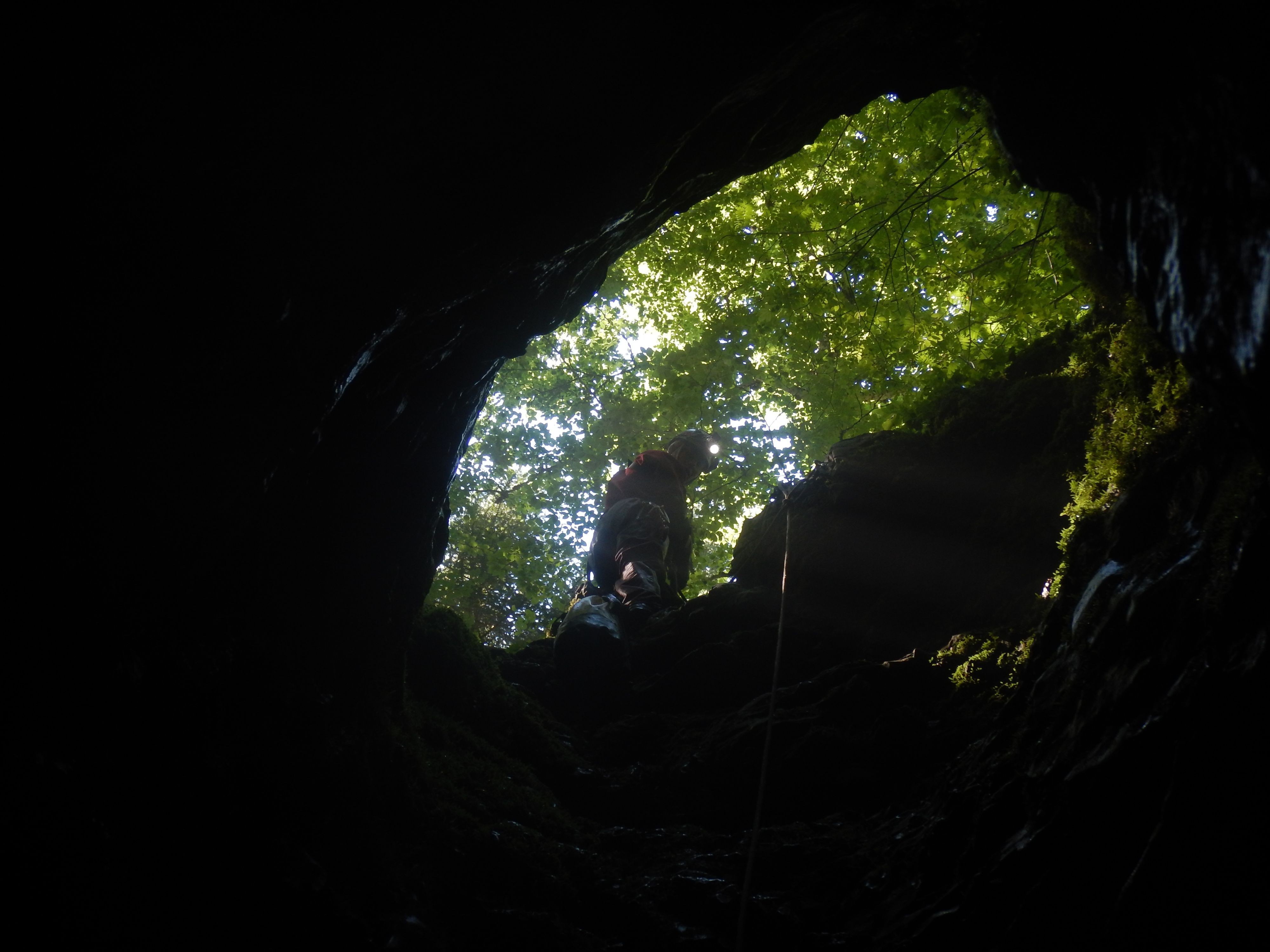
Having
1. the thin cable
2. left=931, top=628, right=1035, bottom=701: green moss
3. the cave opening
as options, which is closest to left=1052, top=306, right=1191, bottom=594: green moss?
the cave opening

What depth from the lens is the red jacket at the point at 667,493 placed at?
1080 cm

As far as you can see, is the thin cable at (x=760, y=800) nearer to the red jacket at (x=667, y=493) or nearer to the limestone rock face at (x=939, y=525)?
the limestone rock face at (x=939, y=525)

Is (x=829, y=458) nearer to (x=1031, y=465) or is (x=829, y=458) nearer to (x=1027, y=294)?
(x=1031, y=465)

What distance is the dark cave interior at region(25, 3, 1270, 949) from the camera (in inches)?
85.2

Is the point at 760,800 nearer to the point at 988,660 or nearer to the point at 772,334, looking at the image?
the point at 988,660

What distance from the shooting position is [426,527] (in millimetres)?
4691

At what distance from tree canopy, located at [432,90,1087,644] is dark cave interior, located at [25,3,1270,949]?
10.5 ft

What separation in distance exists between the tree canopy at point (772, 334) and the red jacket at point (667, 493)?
3.29ft

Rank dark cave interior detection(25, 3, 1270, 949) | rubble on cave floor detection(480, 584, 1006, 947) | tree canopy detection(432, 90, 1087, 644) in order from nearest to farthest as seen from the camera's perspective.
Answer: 1. dark cave interior detection(25, 3, 1270, 949)
2. rubble on cave floor detection(480, 584, 1006, 947)
3. tree canopy detection(432, 90, 1087, 644)

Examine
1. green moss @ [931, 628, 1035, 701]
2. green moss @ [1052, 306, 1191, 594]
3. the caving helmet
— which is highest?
the caving helmet

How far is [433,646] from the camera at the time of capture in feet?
17.8

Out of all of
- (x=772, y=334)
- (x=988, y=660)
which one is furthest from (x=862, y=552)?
(x=772, y=334)

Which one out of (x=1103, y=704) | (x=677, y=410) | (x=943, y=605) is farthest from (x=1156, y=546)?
(x=677, y=410)

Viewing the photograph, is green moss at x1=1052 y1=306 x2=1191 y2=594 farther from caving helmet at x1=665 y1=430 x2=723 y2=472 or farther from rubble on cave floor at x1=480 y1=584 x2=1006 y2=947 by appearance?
caving helmet at x1=665 y1=430 x2=723 y2=472
